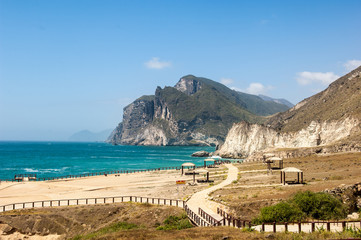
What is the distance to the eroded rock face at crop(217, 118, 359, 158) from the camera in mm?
82812

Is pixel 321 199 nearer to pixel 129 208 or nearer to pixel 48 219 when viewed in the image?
pixel 129 208

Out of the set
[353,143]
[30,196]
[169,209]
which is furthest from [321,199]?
[353,143]

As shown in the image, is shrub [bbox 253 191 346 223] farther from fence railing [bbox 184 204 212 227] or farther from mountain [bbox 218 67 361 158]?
mountain [bbox 218 67 361 158]

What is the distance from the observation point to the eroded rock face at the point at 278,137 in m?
82.8

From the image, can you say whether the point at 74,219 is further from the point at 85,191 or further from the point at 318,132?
the point at 318,132

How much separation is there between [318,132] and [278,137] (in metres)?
18.2

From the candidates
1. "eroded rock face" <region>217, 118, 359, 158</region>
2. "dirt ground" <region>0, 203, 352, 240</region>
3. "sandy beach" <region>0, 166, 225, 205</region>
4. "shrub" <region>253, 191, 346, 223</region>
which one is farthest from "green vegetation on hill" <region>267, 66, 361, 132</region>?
"dirt ground" <region>0, 203, 352, 240</region>

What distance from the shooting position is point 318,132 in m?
90.6

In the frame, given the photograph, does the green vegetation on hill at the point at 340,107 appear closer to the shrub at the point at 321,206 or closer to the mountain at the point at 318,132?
the mountain at the point at 318,132

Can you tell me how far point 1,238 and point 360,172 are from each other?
127 ft

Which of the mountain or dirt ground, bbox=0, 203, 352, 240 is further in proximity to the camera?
the mountain

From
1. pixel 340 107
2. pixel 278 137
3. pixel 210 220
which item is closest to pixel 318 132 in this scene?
pixel 340 107

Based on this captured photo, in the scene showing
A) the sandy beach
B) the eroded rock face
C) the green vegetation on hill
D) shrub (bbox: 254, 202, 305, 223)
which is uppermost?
the green vegetation on hill

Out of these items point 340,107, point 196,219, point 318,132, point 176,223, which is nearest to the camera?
point 196,219
